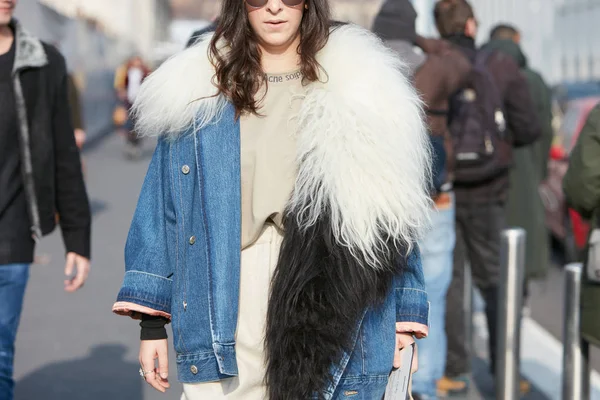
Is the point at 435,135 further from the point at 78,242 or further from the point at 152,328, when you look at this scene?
the point at 152,328

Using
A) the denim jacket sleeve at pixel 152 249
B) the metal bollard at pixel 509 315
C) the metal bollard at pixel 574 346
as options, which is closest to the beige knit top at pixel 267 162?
the denim jacket sleeve at pixel 152 249

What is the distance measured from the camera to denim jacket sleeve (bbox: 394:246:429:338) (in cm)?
297

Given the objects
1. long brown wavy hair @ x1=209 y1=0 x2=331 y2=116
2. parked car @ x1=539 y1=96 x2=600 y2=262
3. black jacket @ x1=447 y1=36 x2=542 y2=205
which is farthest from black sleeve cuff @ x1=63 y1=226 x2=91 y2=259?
parked car @ x1=539 y1=96 x2=600 y2=262

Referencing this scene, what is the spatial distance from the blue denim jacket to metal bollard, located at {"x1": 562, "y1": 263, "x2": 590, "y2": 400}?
194 cm

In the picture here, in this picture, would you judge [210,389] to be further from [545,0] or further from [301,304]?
[545,0]

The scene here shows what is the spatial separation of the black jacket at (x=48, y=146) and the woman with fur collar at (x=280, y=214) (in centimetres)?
128

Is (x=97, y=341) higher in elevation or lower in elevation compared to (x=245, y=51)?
lower

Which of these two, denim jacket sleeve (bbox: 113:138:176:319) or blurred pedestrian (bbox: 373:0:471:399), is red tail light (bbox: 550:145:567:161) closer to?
blurred pedestrian (bbox: 373:0:471:399)

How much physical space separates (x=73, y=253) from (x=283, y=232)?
5.55 feet

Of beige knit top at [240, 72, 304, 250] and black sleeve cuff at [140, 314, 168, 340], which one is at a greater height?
beige knit top at [240, 72, 304, 250]

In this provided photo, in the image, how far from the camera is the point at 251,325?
2875 millimetres

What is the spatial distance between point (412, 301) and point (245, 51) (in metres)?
0.79

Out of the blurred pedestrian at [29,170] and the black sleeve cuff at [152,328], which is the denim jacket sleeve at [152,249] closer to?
the black sleeve cuff at [152,328]

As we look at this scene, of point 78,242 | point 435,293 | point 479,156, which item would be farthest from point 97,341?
point 78,242
